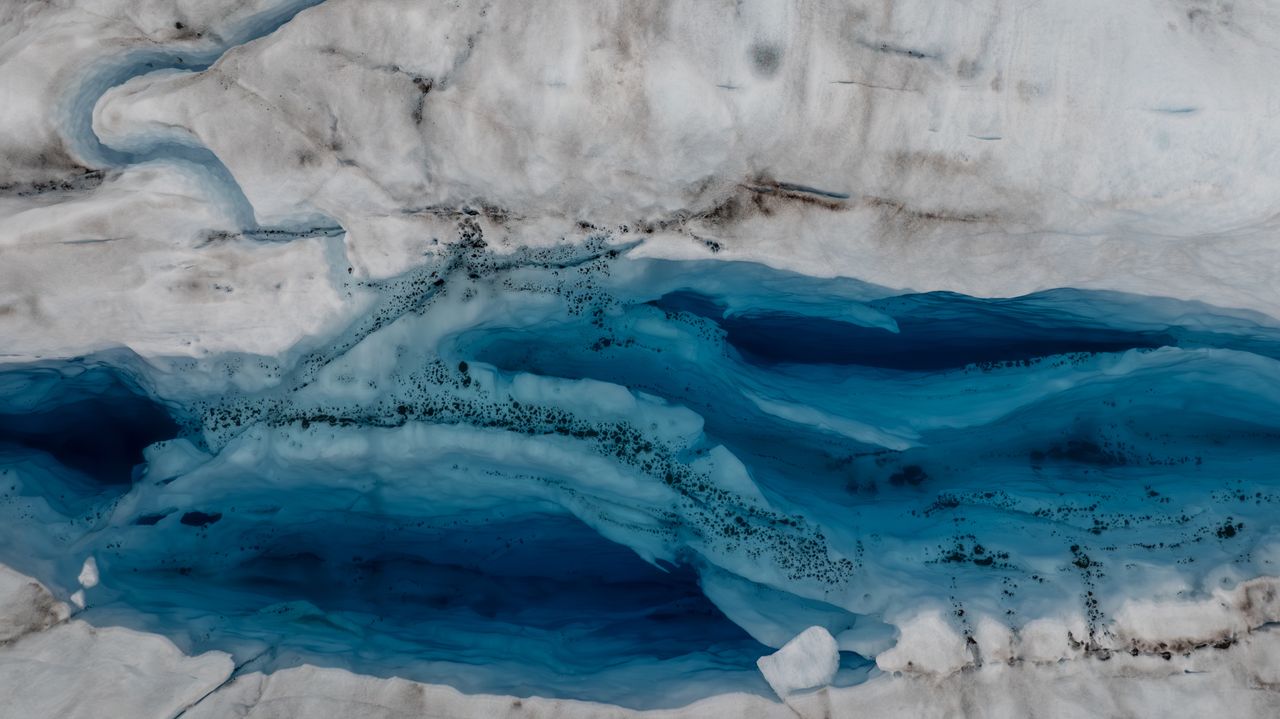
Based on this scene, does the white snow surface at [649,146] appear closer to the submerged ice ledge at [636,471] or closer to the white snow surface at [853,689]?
the submerged ice ledge at [636,471]

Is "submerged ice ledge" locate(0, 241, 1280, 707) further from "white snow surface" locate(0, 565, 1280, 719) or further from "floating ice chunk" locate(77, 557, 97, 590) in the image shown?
"white snow surface" locate(0, 565, 1280, 719)

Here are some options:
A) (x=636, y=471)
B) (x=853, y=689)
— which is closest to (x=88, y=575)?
(x=636, y=471)


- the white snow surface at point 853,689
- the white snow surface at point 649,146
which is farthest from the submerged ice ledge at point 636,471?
the white snow surface at point 649,146

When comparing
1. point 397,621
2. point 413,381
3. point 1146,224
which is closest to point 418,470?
point 413,381

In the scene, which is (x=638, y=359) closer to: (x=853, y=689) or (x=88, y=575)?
(x=853, y=689)

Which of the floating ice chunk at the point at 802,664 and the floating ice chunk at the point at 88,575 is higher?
the floating ice chunk at the point at 802,664

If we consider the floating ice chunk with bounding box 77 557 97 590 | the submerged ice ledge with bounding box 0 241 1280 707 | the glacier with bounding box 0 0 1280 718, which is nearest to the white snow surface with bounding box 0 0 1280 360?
the glacier with bounding box 0 0 1280 718

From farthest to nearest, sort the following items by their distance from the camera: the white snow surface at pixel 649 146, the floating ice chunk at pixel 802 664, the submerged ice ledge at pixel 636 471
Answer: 1. the submerged ice ledge at pixel 636 471
2. the floating ice chunk at pixel 802 664
3. the white snow surface at pixel 649 146
